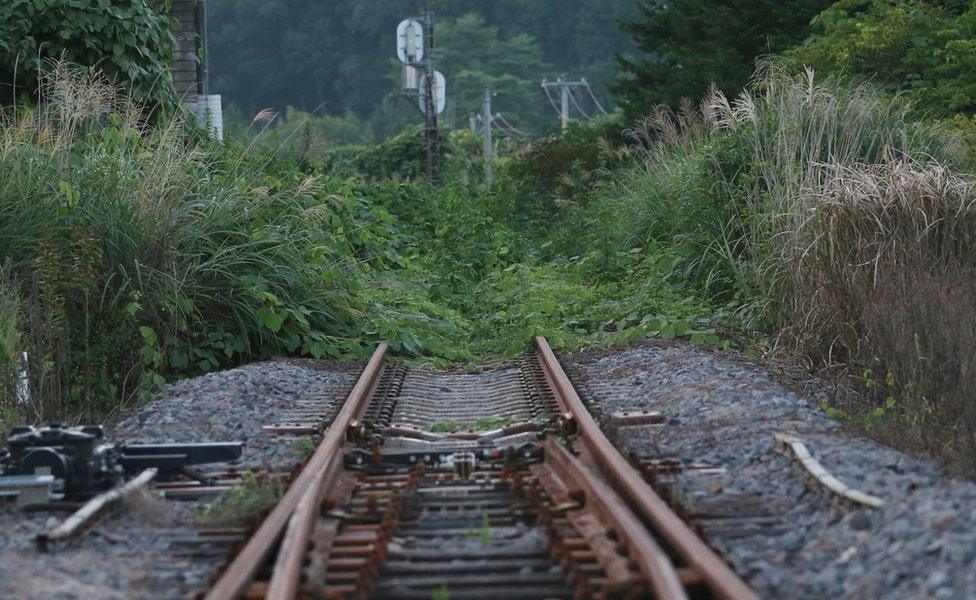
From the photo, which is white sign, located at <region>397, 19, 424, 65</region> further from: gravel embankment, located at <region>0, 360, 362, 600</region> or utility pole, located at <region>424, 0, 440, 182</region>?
gravel embankment, located at <region>0, 360, 362, 600</region>

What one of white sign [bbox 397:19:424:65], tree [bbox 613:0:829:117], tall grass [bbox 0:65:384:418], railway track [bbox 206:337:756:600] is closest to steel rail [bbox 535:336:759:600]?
railway track [bbox 206:337:756:600]

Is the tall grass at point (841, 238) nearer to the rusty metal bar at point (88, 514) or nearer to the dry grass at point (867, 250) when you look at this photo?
the dry grass at point (867, 250)

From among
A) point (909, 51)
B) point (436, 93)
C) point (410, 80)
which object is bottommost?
point (436, 93)

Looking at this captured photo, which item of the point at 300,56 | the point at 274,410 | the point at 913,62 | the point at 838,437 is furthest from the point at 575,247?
the point at 300,56

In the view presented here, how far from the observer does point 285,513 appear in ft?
15.6

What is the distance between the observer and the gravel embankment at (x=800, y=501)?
4.07 meters

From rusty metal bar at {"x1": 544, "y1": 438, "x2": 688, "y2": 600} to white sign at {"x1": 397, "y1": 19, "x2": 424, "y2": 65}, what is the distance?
3322 cm

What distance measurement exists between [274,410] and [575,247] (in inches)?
403

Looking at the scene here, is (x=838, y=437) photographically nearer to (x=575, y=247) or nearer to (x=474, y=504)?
(x=474, y=504)

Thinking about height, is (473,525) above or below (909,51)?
below

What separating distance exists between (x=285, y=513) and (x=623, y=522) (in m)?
1.25

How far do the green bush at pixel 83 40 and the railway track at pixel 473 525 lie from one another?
862 centimetres

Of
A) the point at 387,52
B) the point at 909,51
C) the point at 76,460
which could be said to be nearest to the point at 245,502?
the point at 76,460

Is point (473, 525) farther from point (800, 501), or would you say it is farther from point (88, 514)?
point (88, 514)
